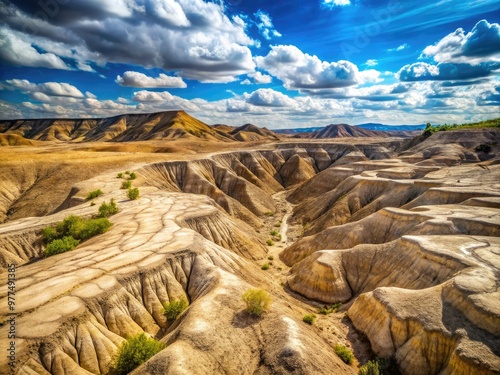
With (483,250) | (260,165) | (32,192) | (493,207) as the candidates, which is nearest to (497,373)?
(483,250)

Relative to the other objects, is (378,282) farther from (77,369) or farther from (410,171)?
(410,171)

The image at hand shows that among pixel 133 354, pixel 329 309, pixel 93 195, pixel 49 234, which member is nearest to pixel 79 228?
pixel 49 234

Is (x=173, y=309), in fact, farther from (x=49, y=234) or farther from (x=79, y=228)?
(x=49, y=234)

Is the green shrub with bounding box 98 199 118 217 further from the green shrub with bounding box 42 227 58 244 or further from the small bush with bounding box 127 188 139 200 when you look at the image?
the small bush with bounding box 127 188 139 200

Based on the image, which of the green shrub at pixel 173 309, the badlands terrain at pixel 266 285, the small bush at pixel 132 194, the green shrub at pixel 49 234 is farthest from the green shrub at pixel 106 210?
the green shrub at pixel 173 309

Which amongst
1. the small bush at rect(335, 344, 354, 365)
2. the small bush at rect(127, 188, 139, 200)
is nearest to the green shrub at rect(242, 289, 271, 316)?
the small bush at rect(335, 344, 354, 365)
